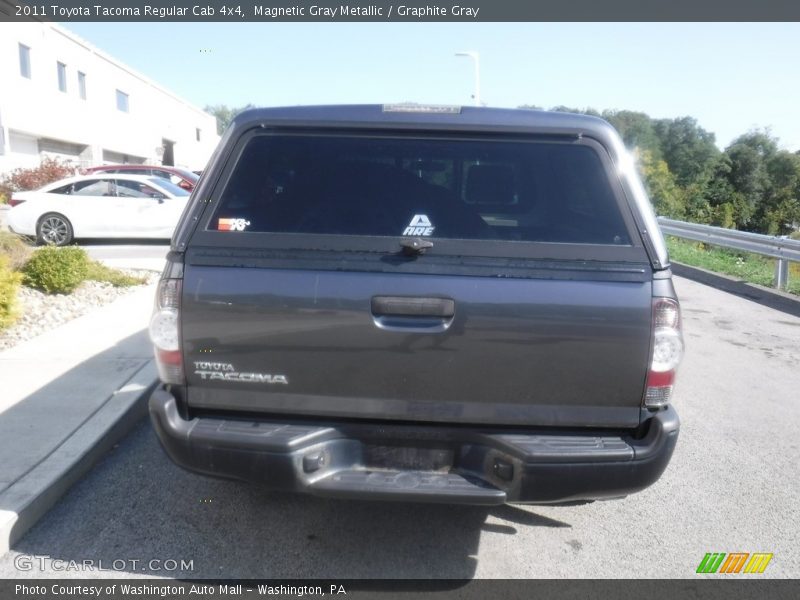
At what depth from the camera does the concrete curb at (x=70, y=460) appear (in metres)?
3.65

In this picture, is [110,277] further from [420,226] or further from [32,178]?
[32,178]

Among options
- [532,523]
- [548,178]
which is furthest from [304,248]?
[532,523]

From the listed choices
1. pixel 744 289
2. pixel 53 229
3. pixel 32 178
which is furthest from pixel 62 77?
pixel 744 289

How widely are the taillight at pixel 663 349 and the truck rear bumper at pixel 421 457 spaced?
132 millimetres

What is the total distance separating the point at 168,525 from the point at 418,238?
2.07 m

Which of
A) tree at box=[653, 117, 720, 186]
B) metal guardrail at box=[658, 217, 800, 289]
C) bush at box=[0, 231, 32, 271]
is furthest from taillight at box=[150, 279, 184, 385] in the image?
tree at box=[653, 117, 720, 186]

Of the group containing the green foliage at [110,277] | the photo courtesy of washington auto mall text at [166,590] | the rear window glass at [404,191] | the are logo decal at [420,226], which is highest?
the rear window glass at [404,191]

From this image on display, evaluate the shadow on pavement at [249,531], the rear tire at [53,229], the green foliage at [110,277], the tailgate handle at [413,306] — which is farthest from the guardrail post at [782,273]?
the rear tire at [53,229]

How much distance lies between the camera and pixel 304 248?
3.13m

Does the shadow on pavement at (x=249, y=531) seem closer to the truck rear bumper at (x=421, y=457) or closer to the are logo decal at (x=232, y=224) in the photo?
the truck rear bumper at (x=421, y=457)

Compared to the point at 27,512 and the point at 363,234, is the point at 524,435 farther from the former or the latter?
the point at 27,512

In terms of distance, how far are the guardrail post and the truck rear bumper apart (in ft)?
Answer: 33.3

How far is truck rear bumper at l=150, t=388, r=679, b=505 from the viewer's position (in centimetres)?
301

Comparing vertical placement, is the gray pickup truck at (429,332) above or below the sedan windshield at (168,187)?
below
